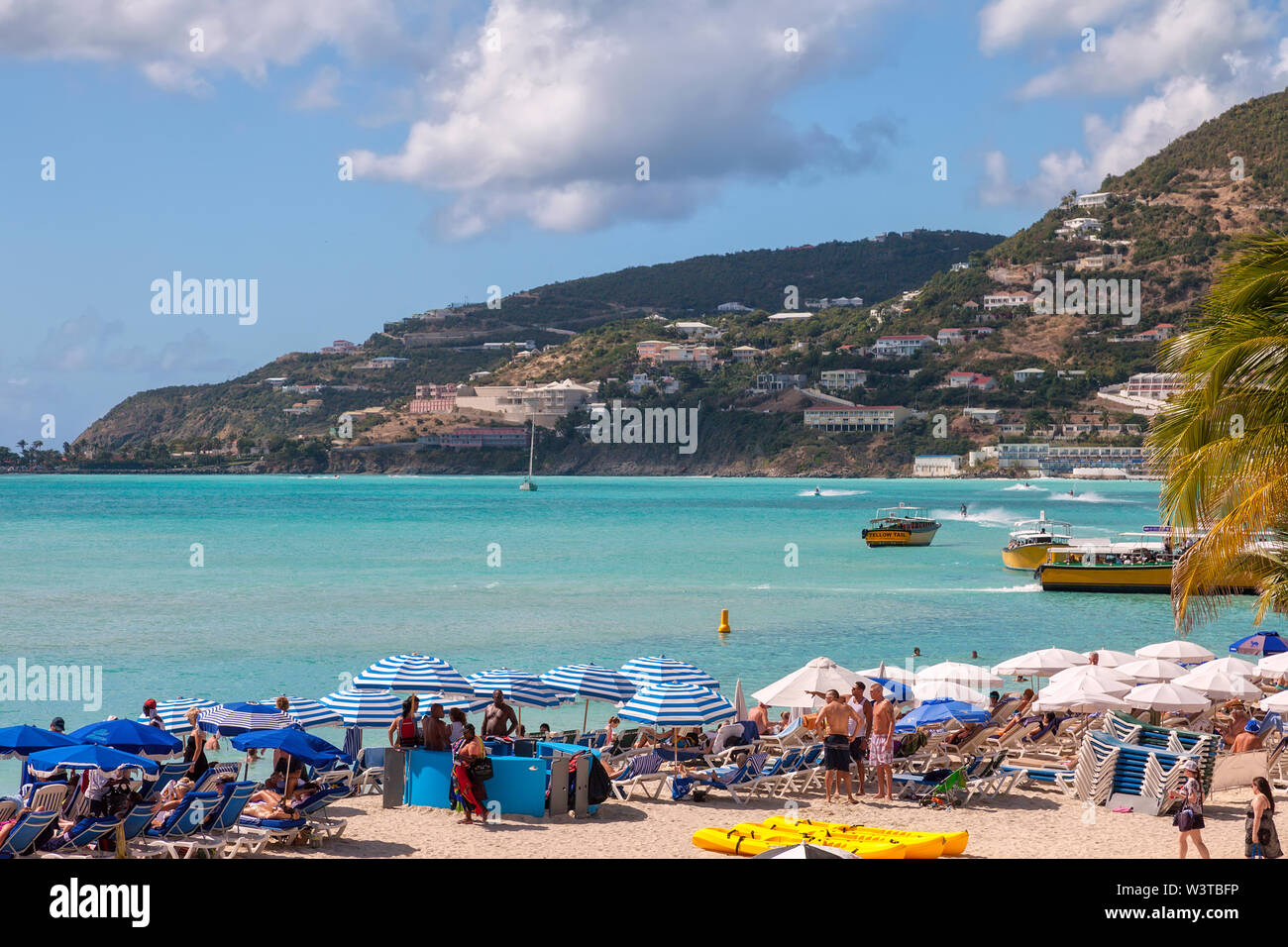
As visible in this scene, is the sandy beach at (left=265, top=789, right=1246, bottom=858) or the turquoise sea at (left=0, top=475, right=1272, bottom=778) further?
the turquoise sea at (left=0, top=475, right=1272, bottom=778)

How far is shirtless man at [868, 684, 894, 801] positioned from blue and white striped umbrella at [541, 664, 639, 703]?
352 cm

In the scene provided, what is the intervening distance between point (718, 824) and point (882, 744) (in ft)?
6.70

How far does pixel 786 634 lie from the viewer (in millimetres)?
29406

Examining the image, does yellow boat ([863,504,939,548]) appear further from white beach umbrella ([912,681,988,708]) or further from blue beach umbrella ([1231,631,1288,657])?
white beach umbrella ([912,681,988,708])

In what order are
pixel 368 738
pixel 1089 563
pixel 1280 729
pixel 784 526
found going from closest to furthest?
pixel 1280 729
pixel 368 738
pixel 1089 563
pixel 784 526

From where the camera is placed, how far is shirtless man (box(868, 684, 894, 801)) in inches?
467

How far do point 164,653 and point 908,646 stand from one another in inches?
633

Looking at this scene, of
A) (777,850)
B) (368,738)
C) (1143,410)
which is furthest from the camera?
(1143,410)

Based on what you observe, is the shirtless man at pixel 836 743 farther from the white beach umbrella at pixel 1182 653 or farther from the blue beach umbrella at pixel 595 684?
the white beach umbrella at pixel 1182 653

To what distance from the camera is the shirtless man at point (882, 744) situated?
11.9 m

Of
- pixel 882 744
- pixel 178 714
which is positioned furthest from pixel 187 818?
pixel 882 744

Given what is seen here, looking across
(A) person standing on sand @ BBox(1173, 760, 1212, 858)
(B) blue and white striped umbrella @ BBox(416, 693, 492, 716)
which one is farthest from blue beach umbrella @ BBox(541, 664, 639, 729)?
(A) person standing on sand @ BBox(1173, 760, 1212, 858)
